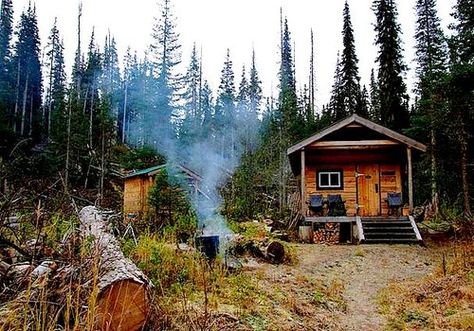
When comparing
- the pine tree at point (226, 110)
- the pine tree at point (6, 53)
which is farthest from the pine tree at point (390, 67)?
the pine tree at point (6, 53)

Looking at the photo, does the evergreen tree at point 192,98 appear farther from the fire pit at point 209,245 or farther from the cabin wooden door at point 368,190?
the fire pit at point 209,245

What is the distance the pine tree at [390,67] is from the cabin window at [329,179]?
38.5 ft

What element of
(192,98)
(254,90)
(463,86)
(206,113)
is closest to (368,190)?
(463,86)

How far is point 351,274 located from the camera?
27.7 ft

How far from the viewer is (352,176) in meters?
15.4

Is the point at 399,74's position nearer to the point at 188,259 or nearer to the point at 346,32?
the point at 346,32

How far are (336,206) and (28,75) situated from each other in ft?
122

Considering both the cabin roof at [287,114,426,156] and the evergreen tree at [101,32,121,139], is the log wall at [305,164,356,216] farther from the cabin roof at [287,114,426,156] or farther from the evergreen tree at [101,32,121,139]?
the evergreen tree at [101,32,121,139]

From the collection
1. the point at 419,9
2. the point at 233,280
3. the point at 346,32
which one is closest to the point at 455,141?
the point at 233,280

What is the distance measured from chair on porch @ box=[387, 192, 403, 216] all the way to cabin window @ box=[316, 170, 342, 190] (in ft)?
6.11

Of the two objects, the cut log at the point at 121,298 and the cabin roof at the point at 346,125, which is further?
the cabin roof at the point at 346,125

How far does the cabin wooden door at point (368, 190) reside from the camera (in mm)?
15297

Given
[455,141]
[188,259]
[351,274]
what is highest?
[455,141]

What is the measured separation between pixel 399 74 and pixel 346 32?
842cm
